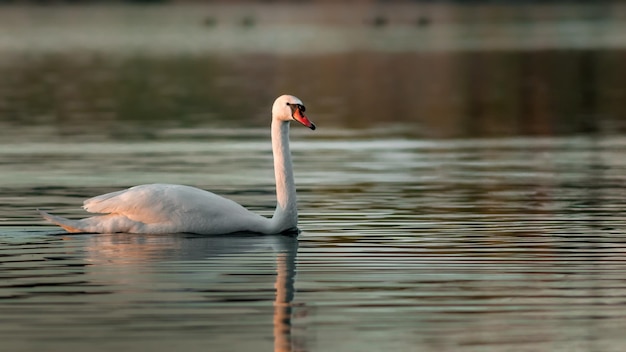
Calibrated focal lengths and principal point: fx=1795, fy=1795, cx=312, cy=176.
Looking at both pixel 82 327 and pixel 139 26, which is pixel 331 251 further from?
pixel 139 26

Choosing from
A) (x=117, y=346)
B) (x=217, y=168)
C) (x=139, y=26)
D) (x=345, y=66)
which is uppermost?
(x=139, y=26)

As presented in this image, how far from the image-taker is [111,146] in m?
28.9

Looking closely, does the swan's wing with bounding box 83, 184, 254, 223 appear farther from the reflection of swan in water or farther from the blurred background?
the blurred background

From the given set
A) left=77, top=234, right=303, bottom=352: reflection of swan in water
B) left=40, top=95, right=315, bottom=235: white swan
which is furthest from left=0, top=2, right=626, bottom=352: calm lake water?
left=40, top=95, right=315, bottom=235: white swan

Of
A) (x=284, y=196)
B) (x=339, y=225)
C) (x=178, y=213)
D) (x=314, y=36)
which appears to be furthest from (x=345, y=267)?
(x=314, y=36)

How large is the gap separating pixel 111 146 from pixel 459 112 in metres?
12.1

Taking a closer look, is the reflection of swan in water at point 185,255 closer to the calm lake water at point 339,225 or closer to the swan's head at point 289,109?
the calm lake water at point 339,225

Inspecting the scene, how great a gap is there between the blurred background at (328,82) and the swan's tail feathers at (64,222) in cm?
1404

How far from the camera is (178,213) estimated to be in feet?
54.7

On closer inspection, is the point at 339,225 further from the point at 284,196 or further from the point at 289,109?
the point at 289,109

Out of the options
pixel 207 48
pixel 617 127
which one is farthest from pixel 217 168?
pixel 207 48

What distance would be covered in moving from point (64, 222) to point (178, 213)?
107 cm

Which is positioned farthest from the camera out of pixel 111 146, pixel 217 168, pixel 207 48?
pixel 207 48

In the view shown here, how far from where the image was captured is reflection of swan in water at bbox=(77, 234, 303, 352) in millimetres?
13875
